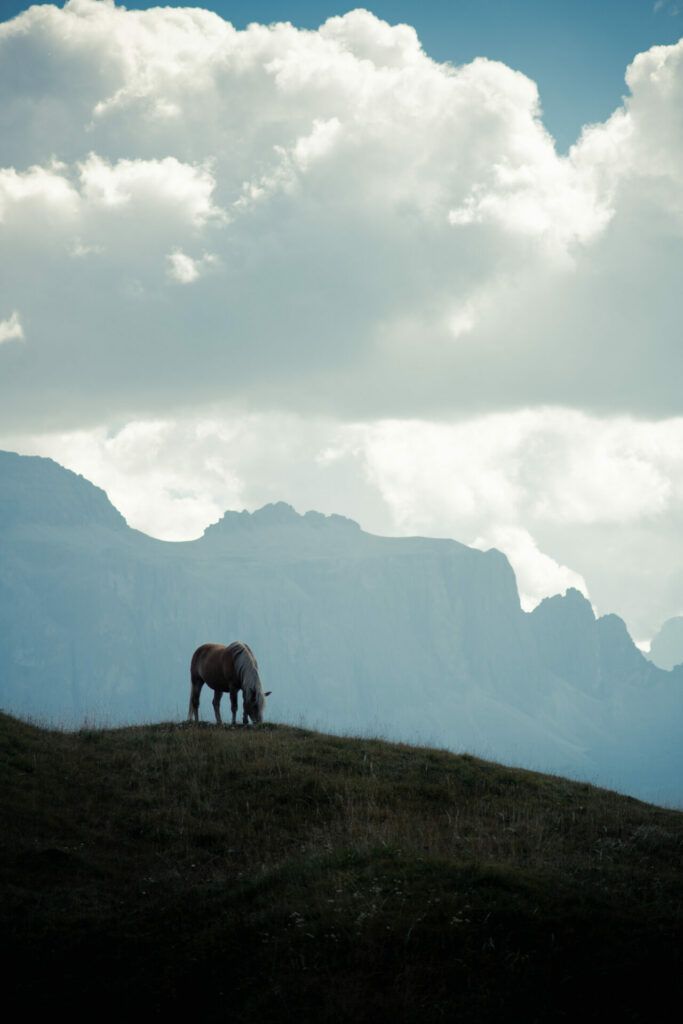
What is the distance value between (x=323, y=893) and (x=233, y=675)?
1610 cm

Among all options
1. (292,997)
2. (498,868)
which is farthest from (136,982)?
(498,868)

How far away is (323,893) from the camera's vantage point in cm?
1174

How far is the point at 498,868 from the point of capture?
41.2 ft

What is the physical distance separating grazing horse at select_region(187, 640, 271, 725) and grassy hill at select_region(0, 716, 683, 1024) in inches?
235

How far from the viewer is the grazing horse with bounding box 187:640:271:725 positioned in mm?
27031

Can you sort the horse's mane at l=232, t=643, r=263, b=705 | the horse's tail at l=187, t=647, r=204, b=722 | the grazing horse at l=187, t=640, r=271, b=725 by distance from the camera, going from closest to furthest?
the horse's mane at l=232, t=643, r=263, b=705
the grazing horse at l=187, t=640, r=271, b=725
the horse's tail at l=187, t=647, r=204, b=722

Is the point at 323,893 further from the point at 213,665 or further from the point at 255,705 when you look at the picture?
the point at 213,665

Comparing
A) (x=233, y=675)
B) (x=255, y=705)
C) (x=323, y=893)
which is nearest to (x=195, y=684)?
(x=233, y=675)

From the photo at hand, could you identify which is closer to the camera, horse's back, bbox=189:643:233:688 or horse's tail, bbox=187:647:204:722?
horse's back, bbox=189:643:233:688

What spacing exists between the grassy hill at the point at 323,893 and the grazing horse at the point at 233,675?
5.97 metres

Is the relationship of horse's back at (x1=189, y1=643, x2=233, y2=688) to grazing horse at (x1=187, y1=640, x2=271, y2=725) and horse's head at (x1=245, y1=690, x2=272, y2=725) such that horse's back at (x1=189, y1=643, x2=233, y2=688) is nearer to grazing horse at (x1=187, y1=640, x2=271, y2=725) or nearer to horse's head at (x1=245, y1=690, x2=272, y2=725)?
grazing horse at (x1=187, y1=640, x2=271, y2=725)

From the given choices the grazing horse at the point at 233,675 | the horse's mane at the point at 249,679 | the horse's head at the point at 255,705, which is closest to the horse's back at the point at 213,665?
the grazing horse at the point at 233,675

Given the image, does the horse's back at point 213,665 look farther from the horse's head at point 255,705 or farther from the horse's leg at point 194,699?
the horse's head at point 255,705

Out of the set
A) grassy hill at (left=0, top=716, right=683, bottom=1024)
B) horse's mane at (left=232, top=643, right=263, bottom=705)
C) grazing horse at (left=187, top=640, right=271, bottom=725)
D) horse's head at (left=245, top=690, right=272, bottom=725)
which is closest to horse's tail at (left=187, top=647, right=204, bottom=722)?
grazing horse at (left=187, top=640, right=271, bottom=725)
